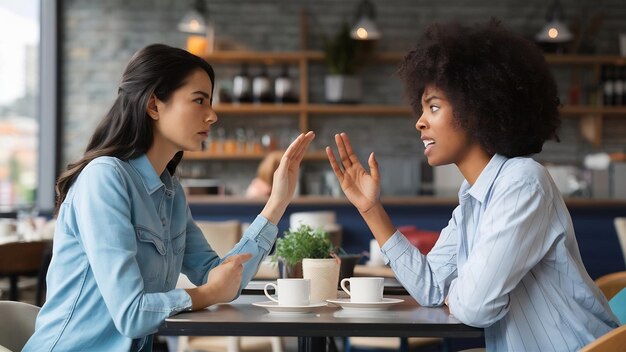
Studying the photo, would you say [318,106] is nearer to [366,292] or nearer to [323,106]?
[323,106]

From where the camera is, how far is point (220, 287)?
198 centimetres

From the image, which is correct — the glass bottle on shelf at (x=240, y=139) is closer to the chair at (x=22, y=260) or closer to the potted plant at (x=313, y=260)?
the chair at (x=22, y=260)

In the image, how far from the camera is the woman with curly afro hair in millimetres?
1858

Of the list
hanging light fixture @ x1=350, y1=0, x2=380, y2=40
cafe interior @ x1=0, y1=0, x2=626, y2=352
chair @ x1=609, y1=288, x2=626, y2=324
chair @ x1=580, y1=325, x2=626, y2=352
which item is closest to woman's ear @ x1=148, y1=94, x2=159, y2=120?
chair @ x1=580, y1=325, x2=626, y2=352

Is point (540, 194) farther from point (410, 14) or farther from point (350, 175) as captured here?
point (410, 14)

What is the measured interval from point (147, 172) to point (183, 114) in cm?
15

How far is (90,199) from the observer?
75.8 inches

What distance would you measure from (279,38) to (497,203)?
717 centimetres

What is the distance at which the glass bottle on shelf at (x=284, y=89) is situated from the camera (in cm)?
862

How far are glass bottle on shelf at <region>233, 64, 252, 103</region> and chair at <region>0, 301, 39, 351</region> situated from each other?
6.50 meters

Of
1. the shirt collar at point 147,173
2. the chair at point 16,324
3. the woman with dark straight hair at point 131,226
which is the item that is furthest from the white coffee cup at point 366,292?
the chair at point 16,324

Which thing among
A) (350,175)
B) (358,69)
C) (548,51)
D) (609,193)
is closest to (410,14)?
(358,69)

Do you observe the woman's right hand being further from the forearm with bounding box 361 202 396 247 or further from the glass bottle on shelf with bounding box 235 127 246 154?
the glass bottle on shelf with bounding box 235 127 246 154

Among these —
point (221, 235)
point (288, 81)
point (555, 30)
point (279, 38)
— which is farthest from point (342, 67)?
point (221, 235)
